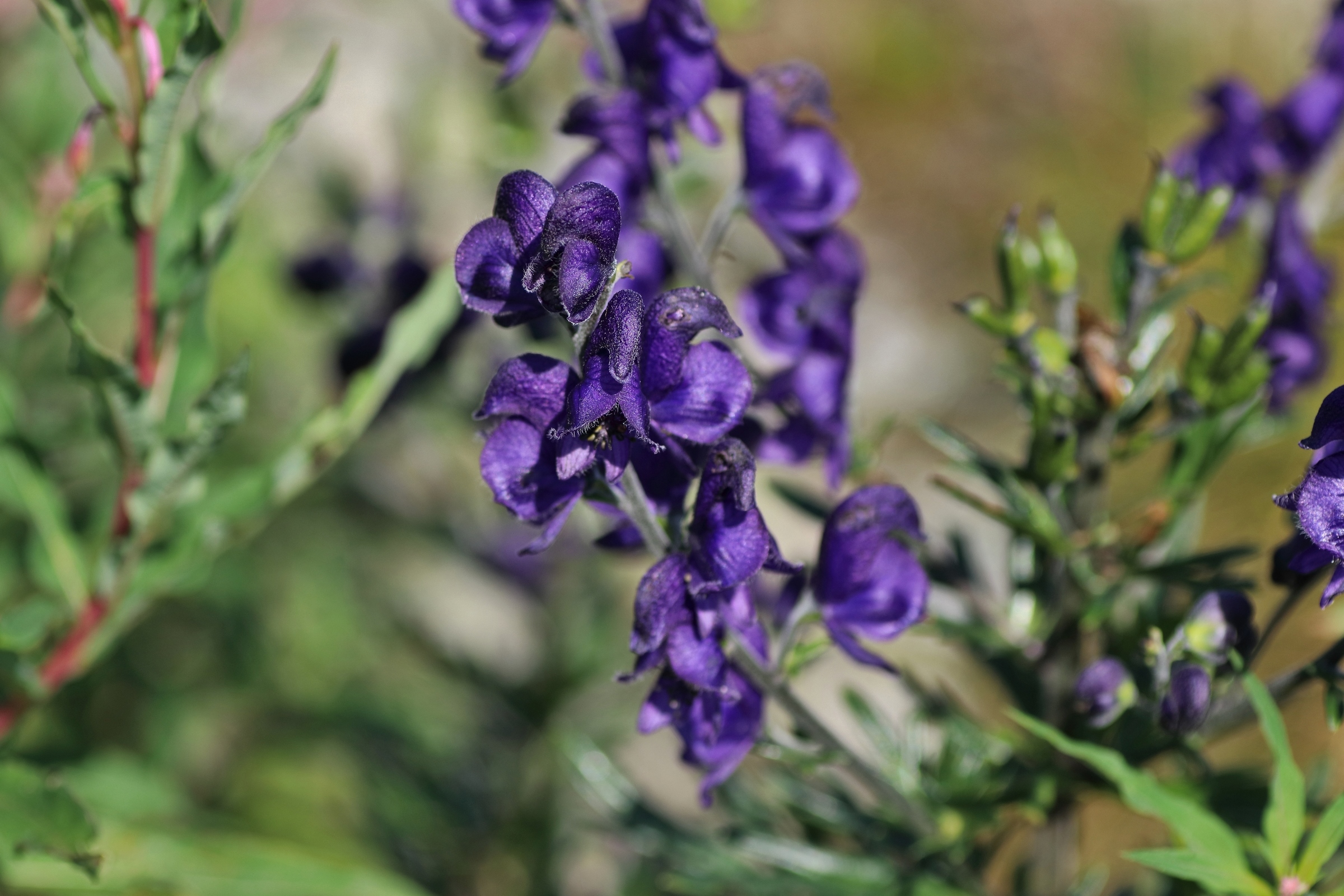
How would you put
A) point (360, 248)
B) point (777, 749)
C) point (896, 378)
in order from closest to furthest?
point (777, 749) < point (360, 248) < point (896, 378)

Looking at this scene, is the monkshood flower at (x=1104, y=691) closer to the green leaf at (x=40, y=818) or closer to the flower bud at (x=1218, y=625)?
the flower bud at (x=1218, y=625)

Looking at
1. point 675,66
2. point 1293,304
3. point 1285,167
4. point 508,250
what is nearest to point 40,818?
point 508,250

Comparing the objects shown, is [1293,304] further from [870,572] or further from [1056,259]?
[870,572]

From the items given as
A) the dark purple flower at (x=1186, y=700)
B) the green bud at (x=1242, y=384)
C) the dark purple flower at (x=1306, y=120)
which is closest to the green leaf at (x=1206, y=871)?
the dark purple flower at (x=1186, y=700)

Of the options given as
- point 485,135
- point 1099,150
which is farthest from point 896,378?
point 485,135

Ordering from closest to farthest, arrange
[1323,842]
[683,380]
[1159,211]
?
[683,380], [1323,842], [1159,211]

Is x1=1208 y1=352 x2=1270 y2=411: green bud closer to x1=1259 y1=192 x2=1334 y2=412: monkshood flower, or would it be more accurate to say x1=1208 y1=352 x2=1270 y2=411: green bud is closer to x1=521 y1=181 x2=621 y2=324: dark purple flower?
x1=1259 y1=192 x2=1334 y2=412: monkshood flower

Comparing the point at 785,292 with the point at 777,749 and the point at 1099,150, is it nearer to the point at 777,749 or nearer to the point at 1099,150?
the point at 777,749
